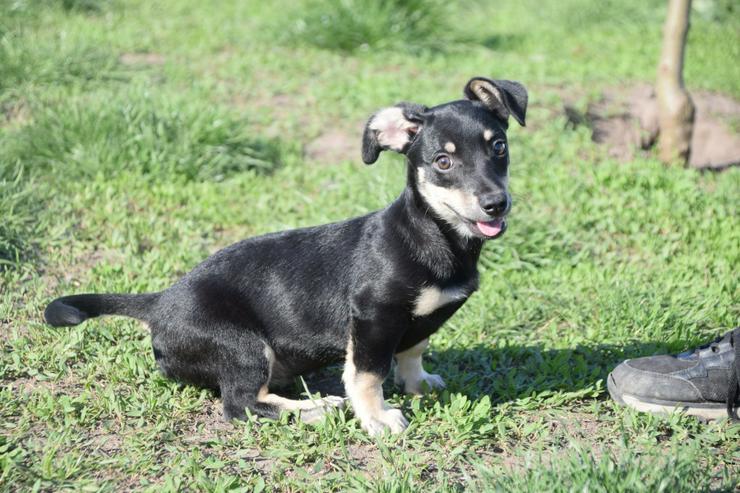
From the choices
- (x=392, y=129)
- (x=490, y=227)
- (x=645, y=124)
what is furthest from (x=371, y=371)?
(x=645, y=124)

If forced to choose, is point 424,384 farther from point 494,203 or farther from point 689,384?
point 689,384

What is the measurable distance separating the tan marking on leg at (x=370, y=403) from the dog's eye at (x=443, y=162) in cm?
84

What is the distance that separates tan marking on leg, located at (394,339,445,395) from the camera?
3.70 metres

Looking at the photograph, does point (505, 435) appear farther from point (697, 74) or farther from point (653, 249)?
point (697, 74)

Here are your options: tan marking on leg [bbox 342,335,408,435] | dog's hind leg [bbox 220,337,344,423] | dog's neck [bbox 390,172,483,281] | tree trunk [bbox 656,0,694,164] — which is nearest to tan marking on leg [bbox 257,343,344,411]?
dog's hind leg [bbox 220,337,344,423]

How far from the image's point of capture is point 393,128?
3.59m

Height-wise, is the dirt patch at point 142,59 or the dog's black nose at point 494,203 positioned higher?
the dog's black nose at point 494,203

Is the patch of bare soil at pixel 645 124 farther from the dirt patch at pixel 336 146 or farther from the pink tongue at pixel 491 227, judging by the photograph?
the pink tongue at pixel 491 227

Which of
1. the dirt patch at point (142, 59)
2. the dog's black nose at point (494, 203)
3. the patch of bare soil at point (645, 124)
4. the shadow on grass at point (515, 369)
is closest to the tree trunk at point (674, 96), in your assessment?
the patch of bare soil at point (645, 124)

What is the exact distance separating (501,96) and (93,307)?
1994mm

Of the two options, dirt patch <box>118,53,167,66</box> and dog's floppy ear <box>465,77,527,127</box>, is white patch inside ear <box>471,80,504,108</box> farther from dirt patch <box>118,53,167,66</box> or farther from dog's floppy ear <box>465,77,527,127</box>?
dirt patch <box>118,53,167,66</box>

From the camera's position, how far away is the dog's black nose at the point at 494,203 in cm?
320

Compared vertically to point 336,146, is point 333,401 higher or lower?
lower

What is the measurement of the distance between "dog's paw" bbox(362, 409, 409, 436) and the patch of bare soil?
12.7ft
